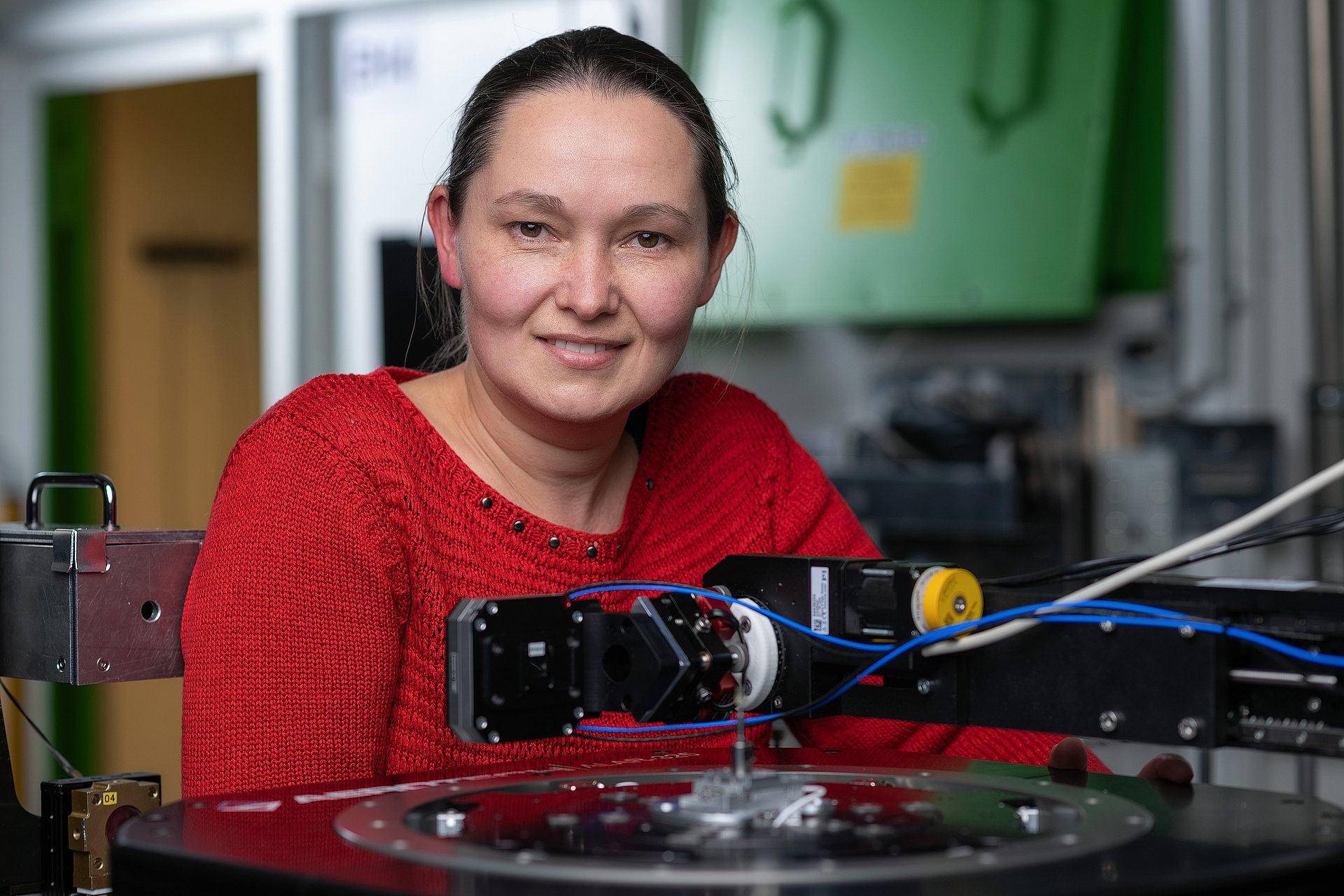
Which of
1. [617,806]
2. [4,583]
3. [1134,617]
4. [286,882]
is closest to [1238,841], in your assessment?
[1134,617]

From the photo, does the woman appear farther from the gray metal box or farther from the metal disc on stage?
the metal disc on stage

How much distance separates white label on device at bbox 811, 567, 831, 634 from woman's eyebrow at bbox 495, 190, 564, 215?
32cm

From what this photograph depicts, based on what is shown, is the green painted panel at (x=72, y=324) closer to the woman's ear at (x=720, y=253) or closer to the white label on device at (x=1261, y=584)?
the woman's ear at (x=720, y=253)

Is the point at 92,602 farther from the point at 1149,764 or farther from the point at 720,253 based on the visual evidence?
the point at 1149,764

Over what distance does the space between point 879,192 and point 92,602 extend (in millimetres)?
1587

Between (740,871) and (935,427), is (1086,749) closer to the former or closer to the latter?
(740,871)

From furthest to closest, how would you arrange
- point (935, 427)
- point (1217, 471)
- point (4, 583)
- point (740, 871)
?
point (935, 427) < point (1217, 471) < point (4, 583) < point (740, 871)

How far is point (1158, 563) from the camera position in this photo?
0.81 metres

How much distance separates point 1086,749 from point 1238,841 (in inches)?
11.6

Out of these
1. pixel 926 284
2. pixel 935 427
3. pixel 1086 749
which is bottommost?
pixel 1086 749

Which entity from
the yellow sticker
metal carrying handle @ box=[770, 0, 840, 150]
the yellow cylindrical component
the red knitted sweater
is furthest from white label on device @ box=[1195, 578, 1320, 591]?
metal carrying handle @ box=[770, 0, 840, 150]

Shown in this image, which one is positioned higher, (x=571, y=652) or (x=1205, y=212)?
(x=1205, y=212)

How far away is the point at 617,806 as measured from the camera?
771 mm

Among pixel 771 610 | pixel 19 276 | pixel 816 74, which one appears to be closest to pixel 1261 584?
pixel 771 610
